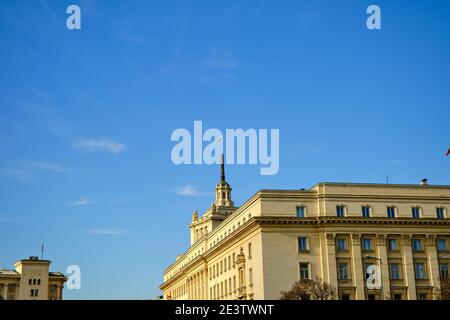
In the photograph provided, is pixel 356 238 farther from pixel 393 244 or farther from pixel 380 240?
pixel 393 244

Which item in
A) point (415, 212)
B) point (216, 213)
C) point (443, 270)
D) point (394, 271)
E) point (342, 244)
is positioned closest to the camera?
point (342, 244)

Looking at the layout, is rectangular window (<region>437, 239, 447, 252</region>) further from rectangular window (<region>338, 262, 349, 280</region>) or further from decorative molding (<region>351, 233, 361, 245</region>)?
rectangular window (<region>338, 262, 349, 280</region>)

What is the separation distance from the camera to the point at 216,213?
154m

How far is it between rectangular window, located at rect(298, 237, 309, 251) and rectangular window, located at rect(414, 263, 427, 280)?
14018 millimetres

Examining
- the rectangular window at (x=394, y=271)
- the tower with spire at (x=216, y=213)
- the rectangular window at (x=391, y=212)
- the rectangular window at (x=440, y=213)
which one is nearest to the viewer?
the rectangular window at (x=394, y=271)

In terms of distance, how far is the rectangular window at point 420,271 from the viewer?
259 feet

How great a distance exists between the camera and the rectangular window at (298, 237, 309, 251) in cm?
7781

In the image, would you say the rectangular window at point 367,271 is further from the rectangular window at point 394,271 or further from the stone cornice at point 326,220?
the stone cornice at point 326,220

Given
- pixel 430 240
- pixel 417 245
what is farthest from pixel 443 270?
pixel 417 245

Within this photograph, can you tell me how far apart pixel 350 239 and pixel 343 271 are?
401 cm

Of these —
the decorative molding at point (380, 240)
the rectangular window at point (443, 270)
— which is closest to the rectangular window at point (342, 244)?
the decorative molding at point (380, 240)

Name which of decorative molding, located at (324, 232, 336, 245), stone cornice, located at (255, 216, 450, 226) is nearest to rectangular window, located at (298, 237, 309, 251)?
stone cornice, located at (255, 216, 450, 226)

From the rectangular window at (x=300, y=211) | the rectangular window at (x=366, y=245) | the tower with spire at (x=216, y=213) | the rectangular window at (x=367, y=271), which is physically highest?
the tower with spire at (x=216, y=213)
